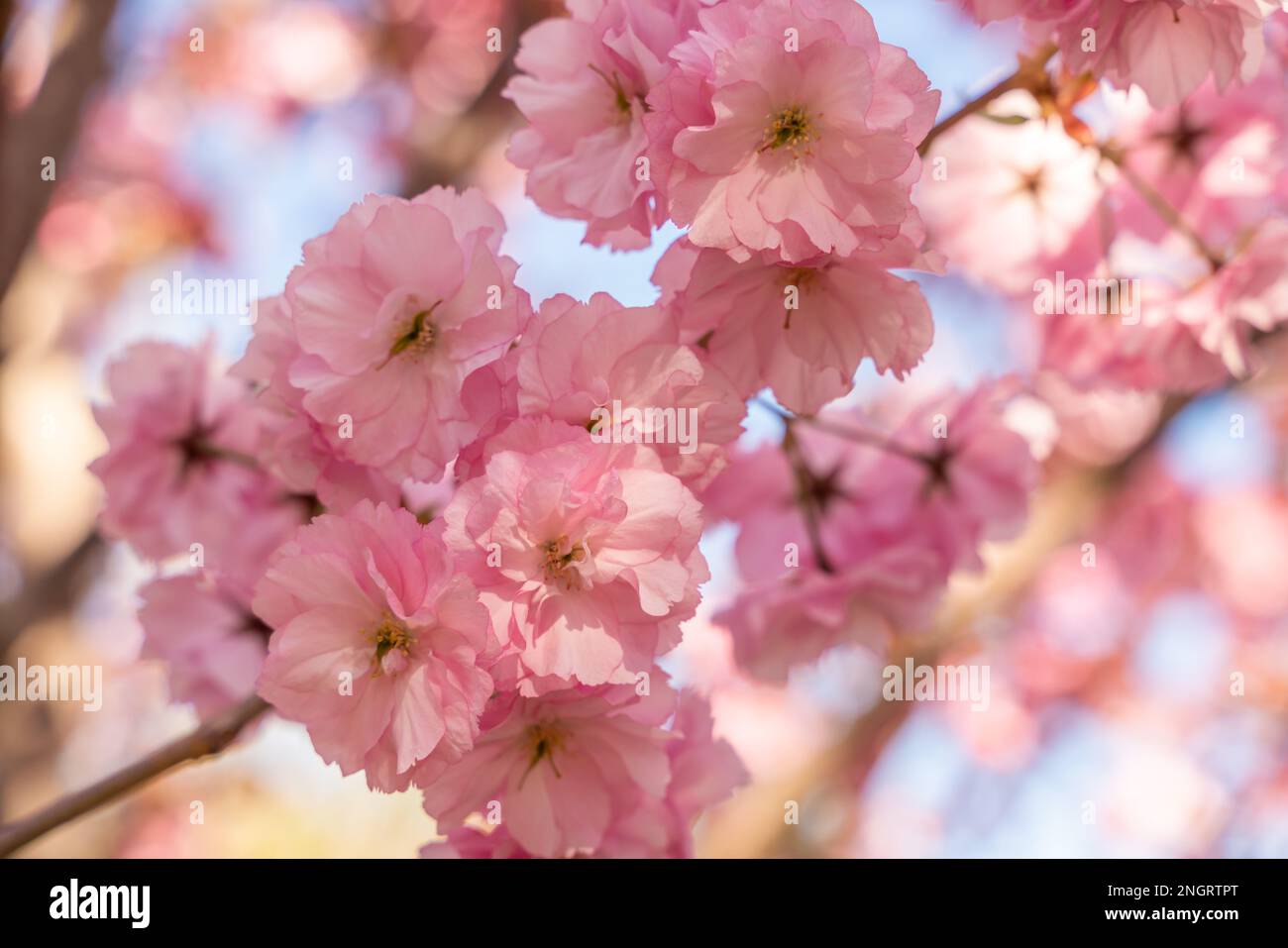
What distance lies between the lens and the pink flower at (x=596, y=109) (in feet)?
2.50

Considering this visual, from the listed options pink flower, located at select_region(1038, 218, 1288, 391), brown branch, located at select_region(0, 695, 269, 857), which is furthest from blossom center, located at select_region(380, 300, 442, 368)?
pink flower, located at select_region(1038, 218, 1288, 391)

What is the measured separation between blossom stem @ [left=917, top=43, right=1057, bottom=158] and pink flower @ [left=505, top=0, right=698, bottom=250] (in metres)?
0.27

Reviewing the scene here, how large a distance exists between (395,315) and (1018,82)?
23.0 inches

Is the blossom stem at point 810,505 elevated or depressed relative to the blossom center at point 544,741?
elevated

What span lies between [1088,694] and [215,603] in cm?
444

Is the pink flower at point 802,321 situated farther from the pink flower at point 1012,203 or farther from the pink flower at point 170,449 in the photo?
the pink flower at point 170,449

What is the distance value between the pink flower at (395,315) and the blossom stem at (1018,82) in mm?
407

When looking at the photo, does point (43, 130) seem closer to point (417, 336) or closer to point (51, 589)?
point (417, 336)

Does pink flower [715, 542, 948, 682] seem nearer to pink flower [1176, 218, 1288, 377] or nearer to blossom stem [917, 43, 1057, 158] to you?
pink flower [1176, 218, 1288, 377]

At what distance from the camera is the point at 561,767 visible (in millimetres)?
857

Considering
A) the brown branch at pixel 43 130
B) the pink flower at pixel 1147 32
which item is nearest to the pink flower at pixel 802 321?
the pink flower at pixel 1147 32

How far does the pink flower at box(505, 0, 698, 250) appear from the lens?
2.50 feet

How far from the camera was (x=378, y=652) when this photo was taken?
74 centimetres
